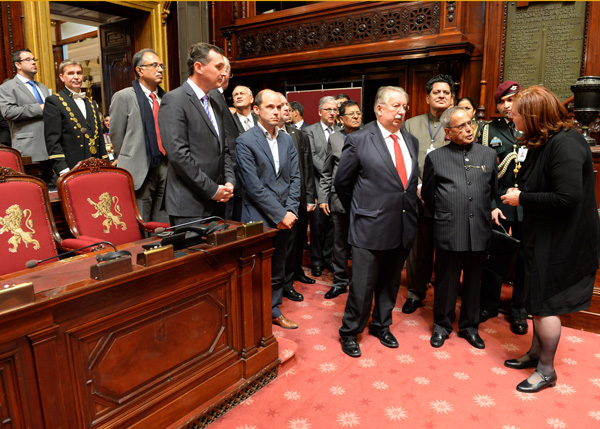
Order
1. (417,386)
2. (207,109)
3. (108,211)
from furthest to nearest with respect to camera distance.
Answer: (108,211) < (207,109) < (417,386)

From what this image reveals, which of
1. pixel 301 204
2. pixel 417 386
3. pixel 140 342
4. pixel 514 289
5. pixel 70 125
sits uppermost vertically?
pixel 70 125

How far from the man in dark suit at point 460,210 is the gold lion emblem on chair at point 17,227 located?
204 cm

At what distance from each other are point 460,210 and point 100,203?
1.96m

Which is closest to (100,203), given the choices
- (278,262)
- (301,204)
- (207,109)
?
(207,109)

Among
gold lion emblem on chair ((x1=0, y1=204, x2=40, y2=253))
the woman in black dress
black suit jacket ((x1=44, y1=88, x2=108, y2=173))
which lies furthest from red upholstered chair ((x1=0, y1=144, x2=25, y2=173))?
the woman in black dress

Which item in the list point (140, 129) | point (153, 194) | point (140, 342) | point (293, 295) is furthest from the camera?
point (293, 295)

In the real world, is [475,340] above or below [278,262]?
below

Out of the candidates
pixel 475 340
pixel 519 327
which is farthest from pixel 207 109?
pixel 519 327

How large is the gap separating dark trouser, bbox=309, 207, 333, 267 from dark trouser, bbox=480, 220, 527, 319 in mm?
1327

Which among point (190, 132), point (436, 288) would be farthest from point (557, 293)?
point (190, 132)

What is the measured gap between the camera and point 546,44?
4.86 metres

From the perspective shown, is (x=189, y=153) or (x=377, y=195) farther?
(x=377, y=195)

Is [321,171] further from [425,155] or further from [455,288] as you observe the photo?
[455,288]

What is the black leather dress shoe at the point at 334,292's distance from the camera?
321 centimetres
